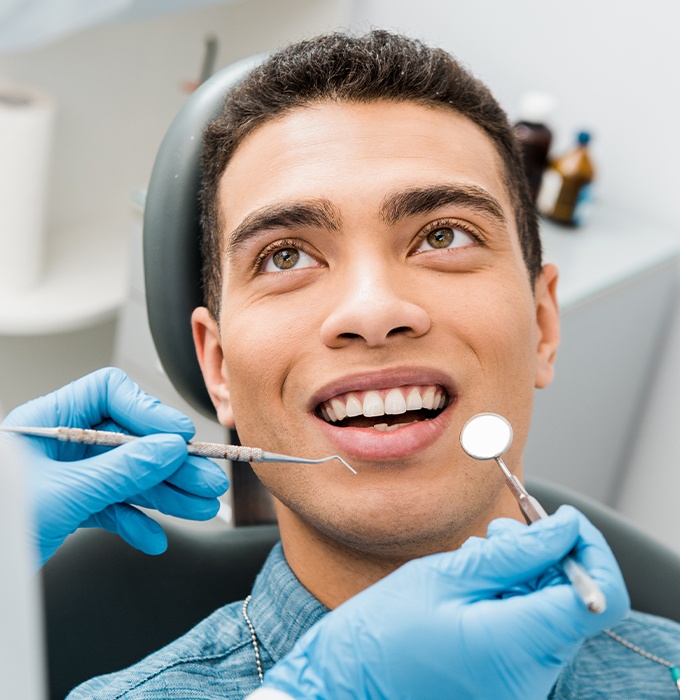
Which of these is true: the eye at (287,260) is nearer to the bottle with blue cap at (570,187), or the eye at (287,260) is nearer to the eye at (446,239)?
the eye at (446,239)

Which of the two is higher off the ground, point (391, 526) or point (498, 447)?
point (498, 447)

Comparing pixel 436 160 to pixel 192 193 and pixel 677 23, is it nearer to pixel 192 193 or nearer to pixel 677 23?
pixel 192 193

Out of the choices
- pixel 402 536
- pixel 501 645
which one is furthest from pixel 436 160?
pixel 501 645

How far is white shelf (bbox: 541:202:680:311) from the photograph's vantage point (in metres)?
2.01

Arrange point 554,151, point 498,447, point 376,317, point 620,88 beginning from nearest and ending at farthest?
point 498,447
point 376,317
point 620,88
point 554,151

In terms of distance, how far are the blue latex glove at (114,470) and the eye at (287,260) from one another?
221mm

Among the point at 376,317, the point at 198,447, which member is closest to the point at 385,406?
the point at 376,317

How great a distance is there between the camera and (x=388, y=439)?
1.08 metres

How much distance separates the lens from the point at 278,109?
1258mm

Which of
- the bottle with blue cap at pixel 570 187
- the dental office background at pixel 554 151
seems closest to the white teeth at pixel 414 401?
the dental office background at pixel 554 151

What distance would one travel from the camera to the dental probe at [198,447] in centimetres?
101

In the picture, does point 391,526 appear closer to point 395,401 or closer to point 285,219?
point 395,401

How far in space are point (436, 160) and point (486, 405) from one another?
316 mm

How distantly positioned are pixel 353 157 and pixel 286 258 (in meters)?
0.15
